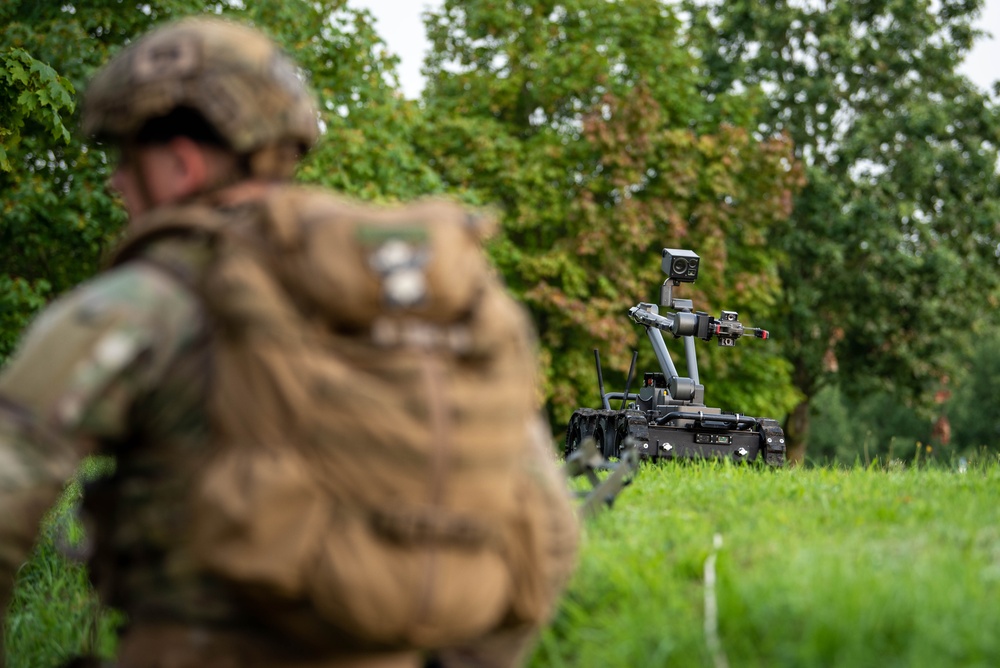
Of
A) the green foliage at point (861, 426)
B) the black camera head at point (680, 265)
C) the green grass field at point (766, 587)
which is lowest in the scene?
the green foliage at point (861, 426)

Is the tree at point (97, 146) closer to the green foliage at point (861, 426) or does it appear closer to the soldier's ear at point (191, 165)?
the soldier's ear at point (191, 165)

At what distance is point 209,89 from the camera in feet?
8.67

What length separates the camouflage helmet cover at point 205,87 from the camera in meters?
2.64

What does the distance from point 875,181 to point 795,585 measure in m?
24.4

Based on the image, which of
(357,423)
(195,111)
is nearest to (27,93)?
(195,111)

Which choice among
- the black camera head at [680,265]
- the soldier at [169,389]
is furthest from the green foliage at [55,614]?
the black camera head at [680,265]

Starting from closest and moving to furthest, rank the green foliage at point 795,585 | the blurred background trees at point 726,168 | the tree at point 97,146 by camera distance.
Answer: the green foliage at point 795,585 → the tree at point 97,146 → the blurred background trees at point 726,168

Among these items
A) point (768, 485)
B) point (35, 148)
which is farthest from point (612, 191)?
point (768, 485)

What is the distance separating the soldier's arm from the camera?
2348 millimetres

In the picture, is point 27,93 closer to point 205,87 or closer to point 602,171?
point 205,87

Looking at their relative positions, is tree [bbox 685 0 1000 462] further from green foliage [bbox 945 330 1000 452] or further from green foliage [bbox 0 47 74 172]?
green foliage [bbox 945 330 1000 452]

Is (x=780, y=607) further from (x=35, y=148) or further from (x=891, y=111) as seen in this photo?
(x=891, y=111)

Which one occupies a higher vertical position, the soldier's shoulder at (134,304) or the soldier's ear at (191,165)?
the soldier's ear at (191,165)

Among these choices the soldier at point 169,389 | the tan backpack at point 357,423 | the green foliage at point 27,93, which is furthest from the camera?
the green foliage at point 27,93
